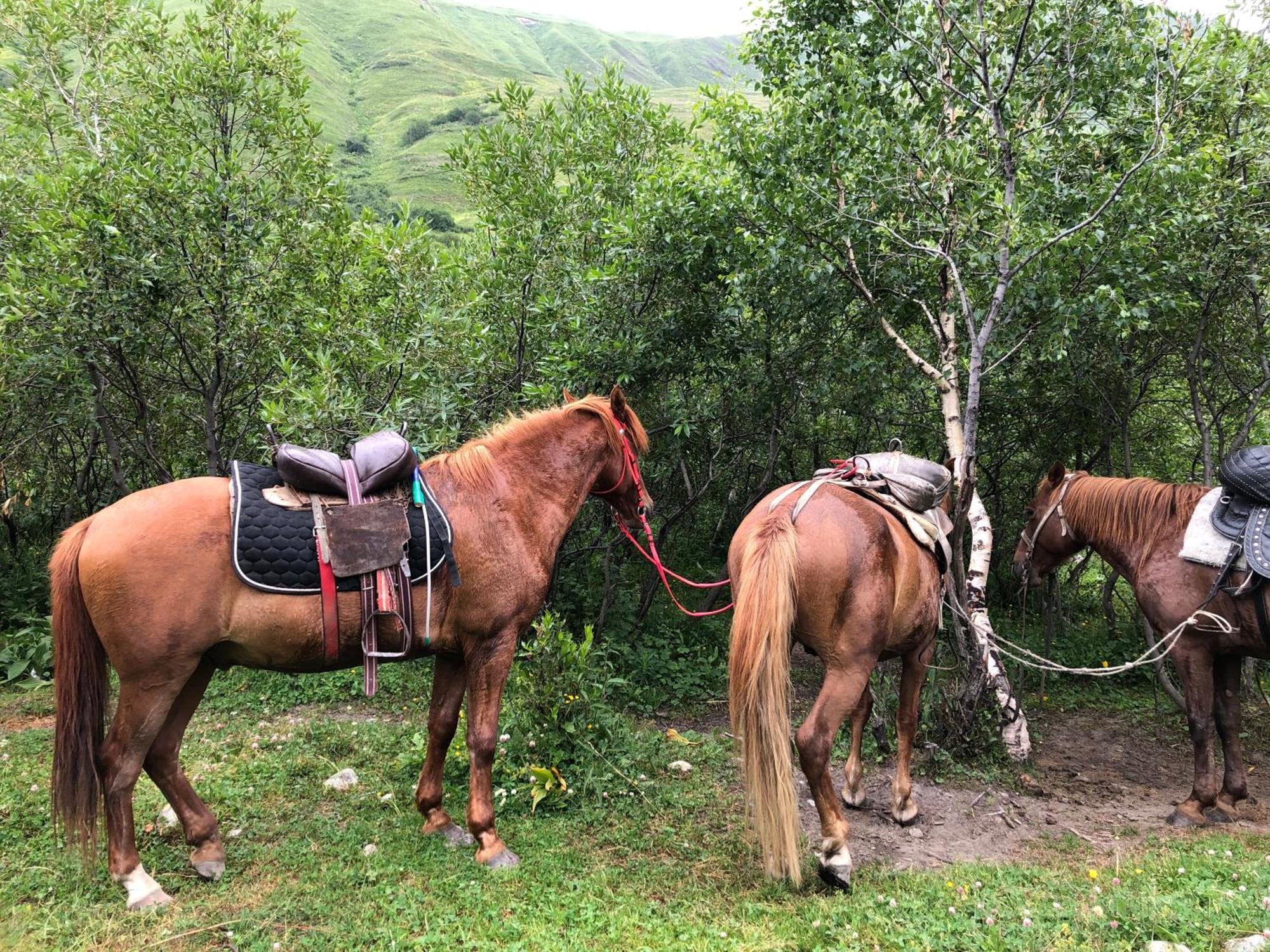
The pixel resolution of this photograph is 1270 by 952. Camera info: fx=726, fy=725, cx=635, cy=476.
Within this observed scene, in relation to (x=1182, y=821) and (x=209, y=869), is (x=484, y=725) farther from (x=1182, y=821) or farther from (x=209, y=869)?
(x=1182, y=821)

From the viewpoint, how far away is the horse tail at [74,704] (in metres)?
3.36

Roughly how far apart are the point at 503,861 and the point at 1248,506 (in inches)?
198

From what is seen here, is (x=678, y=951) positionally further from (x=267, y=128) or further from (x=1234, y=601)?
(x=267, y=128)

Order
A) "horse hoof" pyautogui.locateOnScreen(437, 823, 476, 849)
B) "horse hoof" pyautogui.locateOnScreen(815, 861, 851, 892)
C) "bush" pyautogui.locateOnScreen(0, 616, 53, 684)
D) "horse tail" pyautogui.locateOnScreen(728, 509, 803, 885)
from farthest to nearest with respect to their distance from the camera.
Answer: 1. "bush" pyautogui.locateOnScreen(0, 616, 53, 684)
2. "horse hoof" pyautogui.locateOnScreen(437, 823, 476, 849)
3. "horse hoof" pyautogui.locateOnScreen(815, 861, 851, 892)
4. "horse tail" pyautogui.locateOnScreen(728, 509, 803, 885)

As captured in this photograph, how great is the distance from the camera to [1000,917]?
326 cm

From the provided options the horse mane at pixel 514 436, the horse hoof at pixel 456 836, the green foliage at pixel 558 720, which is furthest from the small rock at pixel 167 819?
the horse mane at pixel 514 436

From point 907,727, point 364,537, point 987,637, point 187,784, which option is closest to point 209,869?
point 187,784

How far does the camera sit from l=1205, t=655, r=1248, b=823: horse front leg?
4781 mm

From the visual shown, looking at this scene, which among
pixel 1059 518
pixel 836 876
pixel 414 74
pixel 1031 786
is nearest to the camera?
pixel 836 876

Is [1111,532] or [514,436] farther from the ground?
[514,436]

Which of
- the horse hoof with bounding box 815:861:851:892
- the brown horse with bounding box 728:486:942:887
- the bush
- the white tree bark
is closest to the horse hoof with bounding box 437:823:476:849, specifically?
the brown horse with bounding box 728:486:942:887

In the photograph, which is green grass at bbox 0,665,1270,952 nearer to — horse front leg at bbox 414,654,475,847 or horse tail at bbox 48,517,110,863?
horse front leg at bbox 414,654,475,847

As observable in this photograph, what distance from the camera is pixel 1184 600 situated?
15.9 ft

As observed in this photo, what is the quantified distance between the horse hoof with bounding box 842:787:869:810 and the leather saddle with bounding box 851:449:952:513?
193 centimetres
